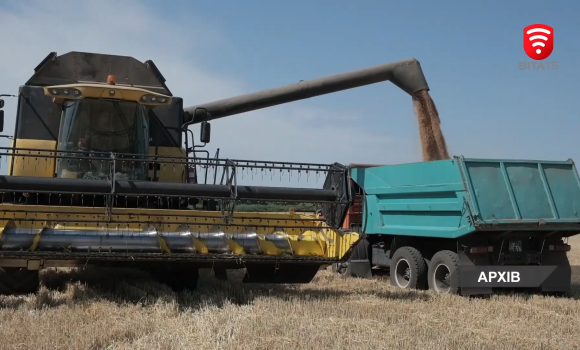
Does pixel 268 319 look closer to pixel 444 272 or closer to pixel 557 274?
pixel 444 272

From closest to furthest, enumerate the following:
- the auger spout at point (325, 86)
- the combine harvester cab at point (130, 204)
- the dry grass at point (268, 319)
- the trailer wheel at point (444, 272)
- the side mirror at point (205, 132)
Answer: the dry grass at point (268, 319)
the combine harvester cab at point (130, 204)
the trailer wheel at point (444, 272)
the side mirror at point (205, 132)
the auger spout at point (325, 86)

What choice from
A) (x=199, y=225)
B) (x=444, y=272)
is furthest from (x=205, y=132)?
(x=444, y=272)

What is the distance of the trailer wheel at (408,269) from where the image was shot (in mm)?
8867

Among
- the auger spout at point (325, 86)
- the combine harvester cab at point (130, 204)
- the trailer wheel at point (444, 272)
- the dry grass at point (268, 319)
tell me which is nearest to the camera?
the dry grass at point (268, 319)

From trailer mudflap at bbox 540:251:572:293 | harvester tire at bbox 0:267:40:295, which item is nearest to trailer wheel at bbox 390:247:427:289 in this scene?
trailer mudflap at bbox 540:251:572:293

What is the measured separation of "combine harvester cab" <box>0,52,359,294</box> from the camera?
604 centimetres

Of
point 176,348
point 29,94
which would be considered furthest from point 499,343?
point 29,94

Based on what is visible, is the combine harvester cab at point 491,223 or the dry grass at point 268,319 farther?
the combine harvester cab at point 491,223

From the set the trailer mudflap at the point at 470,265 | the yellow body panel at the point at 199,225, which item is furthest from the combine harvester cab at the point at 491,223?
the yellow body panel at the point at 199,225

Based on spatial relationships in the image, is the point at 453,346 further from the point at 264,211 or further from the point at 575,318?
the point at 264,211

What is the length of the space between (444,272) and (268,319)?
3.86m

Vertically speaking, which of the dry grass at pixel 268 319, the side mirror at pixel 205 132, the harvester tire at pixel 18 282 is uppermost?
the side mirror at pixel 205 132

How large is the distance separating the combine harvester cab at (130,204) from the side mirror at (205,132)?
1.28 ft

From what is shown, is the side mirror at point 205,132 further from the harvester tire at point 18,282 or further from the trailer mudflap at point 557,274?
the trailer mudflap at point 557,274
